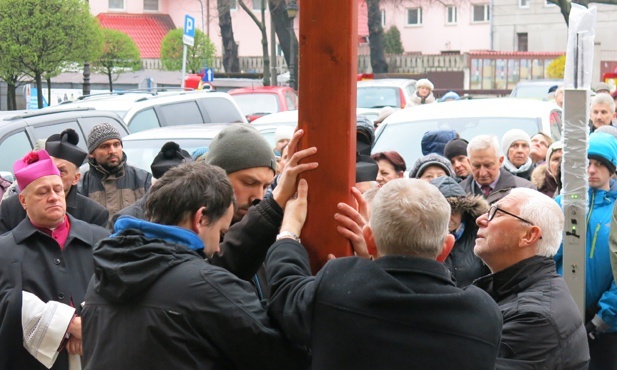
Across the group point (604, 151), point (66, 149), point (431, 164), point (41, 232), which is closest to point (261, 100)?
point (431, 164)

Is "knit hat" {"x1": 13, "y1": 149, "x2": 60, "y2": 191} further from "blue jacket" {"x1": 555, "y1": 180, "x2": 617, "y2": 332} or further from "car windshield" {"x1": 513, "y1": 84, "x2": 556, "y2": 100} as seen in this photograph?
"car windshield" {"x1": 513, "y1": 84, "x2": 556, "y2": 100}

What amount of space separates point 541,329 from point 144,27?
65.6 metres

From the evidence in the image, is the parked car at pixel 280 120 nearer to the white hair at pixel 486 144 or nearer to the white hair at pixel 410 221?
the white hair at pixel 486 144

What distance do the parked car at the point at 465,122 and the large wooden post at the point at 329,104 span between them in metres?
7.22

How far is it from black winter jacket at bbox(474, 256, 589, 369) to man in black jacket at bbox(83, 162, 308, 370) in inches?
37.6

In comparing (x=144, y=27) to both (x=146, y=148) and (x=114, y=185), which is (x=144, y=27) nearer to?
(x=146, y=148)

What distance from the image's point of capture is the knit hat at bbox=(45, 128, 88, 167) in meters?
7.46

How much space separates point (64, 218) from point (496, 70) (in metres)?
45.7

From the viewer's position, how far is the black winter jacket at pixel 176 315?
341 cm

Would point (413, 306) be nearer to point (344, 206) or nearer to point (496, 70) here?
point (344, 206)

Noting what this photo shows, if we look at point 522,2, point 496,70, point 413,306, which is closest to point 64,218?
point 413,306

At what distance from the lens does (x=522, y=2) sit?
63.3 m

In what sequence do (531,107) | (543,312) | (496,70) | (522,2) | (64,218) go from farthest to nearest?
(522,2) → (496,70) → (531,107) → (64,218) → (543,312)

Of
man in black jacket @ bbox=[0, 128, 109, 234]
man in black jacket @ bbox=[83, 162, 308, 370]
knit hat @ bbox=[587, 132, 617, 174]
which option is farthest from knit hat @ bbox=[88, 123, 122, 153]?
man in black jacket @ bbox=[83, 162, 308, 370]
